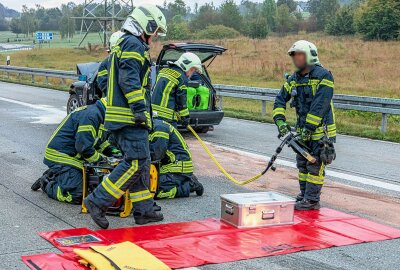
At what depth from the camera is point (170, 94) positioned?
8.92 m

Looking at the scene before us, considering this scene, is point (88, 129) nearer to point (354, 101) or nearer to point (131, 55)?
point (131, 55)

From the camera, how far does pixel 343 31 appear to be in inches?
2810

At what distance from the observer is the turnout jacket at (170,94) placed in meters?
8.89

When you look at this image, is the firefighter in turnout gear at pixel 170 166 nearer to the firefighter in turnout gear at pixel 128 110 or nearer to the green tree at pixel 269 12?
the firefighter in turnout gear at pixel 128 110

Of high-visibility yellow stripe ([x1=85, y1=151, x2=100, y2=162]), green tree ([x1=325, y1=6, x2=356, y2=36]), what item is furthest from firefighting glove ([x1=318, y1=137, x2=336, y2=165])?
green tree ([x1=325, y1=6, x2=356, y2=36])

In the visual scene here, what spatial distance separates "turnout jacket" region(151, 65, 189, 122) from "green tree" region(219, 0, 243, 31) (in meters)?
93.4

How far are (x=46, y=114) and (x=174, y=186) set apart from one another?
374 inches

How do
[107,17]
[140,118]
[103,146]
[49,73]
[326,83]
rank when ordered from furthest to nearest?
[107,17]
[49,73]
[103,146]
[326,83]
[140,118]

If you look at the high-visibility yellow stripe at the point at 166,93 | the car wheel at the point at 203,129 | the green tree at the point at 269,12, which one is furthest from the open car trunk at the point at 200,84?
the green tree at the point at 269,12

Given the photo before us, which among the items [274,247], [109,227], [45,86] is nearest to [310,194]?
[274,247]

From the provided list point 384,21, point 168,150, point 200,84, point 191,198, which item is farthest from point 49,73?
point 384,21

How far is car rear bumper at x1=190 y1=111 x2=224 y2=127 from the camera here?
13.1 m

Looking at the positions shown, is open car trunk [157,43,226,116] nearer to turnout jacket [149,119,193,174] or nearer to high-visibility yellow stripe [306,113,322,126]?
turnout jacket [149,119,193,174]

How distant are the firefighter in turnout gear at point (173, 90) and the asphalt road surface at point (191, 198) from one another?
1.09 metres
